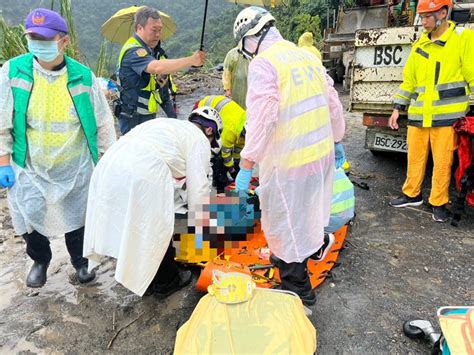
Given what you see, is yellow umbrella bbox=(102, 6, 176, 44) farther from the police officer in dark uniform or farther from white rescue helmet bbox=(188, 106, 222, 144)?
white rescue helmet bbox=(188, 106, 222, 144)

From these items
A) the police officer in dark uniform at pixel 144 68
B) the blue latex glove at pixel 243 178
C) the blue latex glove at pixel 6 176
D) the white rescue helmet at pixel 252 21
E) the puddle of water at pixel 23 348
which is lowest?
the puddle of water at pixel 23 348

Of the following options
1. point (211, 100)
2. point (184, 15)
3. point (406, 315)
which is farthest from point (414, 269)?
point (184, 15)

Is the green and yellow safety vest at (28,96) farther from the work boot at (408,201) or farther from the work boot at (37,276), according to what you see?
the work boot at (408,201)

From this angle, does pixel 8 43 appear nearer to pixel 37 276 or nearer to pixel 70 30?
pixel 70 30

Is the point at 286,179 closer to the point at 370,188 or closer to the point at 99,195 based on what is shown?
the point at 99,195

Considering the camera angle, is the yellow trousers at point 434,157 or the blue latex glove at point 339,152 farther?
the yellow trousers at point 434,157

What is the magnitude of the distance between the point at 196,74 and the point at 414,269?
10323mm

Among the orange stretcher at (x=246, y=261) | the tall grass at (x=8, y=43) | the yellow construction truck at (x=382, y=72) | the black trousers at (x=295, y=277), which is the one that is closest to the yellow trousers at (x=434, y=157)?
the yellow construction truck at (x=382, y=72)

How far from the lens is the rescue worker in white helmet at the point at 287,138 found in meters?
2.02

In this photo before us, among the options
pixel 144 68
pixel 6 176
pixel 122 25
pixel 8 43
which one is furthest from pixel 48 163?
pixel 8 43

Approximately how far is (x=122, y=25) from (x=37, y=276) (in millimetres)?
2976

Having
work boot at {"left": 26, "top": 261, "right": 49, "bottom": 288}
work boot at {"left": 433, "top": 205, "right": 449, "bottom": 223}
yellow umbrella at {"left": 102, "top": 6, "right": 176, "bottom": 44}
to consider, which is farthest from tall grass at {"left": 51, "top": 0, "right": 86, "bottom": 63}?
work boot at {"left": 433, "top": 205, "right": 449, "bottom": 223}

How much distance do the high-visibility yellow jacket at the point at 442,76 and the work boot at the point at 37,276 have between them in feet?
10.8

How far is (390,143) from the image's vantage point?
4.39 meters
